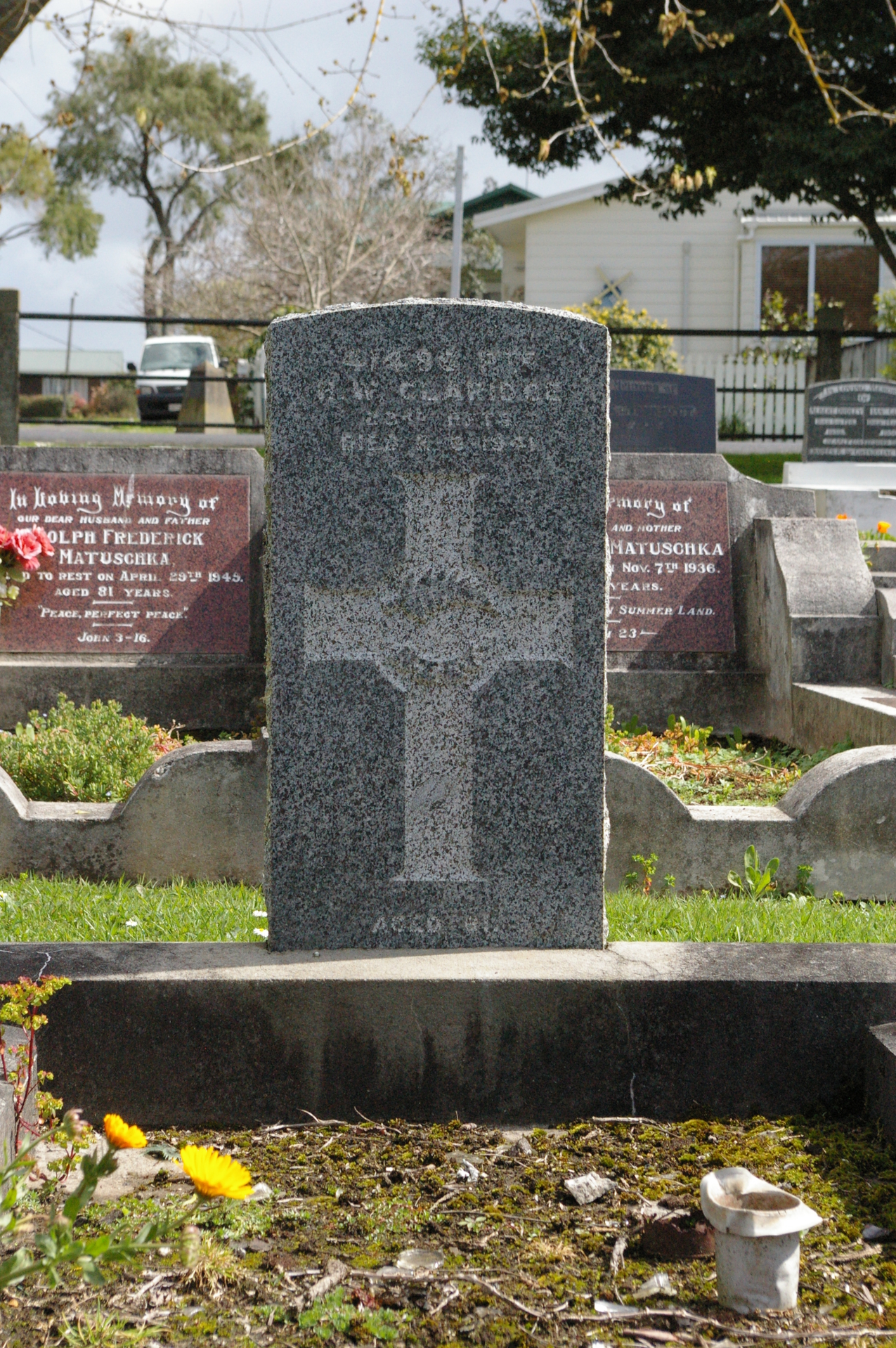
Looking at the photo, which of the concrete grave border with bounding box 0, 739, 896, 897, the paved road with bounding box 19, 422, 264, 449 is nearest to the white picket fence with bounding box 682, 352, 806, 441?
the paved road with bounding box 19, 422, 264, 449

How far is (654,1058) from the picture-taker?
287 centimetres

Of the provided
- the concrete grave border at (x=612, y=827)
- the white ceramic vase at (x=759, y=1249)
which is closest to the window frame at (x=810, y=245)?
the concrete grave border at (x=612, y=827)

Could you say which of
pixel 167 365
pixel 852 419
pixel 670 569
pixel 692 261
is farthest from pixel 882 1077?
pixel 167 365

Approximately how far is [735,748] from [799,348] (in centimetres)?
1518

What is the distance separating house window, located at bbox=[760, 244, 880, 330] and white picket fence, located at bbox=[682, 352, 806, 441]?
7.00 metres

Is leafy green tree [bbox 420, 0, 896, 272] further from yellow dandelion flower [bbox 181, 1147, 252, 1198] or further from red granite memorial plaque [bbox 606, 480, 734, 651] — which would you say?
yellow dandelion flower [bbox 181, 1147, 252, 1198]

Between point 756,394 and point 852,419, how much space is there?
6.04 m

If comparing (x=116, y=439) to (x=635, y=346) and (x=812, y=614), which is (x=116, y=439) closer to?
(x=635, y=346)

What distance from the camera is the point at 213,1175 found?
70.9 inches

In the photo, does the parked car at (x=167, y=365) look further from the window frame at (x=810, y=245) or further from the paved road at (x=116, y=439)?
the window frame at (x=810, y=245)

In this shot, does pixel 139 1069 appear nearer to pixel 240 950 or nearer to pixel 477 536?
pixel 240 950

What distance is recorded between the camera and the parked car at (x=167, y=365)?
1040 inches

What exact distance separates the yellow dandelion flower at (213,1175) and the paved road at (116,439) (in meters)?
13.1

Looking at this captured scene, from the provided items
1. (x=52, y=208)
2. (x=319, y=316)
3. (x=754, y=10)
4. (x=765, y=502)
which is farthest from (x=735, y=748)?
(x=52, y=208)
